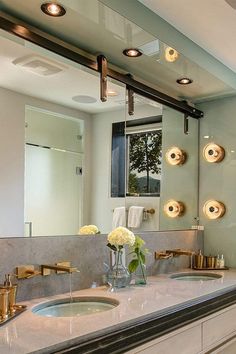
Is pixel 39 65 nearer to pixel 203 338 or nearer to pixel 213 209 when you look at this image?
pixel 203 338

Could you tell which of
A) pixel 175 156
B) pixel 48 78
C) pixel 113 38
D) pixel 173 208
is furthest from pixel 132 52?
pixel 173 208

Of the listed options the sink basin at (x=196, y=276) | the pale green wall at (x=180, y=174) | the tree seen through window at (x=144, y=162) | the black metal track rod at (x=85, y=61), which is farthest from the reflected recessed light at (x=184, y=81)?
the sink basin at (x=196, y=276)

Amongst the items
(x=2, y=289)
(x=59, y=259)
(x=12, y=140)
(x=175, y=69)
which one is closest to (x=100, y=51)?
(x=175, y=69)

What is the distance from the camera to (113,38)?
2.07 m

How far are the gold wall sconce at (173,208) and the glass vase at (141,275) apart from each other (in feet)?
2.47

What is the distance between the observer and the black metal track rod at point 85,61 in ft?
5.95

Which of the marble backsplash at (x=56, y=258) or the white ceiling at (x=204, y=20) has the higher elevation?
the white ceiling at (x=204, y=20)

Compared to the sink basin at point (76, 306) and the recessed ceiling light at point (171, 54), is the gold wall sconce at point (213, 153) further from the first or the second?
the sink basin at point (76, 306)

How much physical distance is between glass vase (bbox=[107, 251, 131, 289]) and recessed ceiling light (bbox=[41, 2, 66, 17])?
1.28 meters

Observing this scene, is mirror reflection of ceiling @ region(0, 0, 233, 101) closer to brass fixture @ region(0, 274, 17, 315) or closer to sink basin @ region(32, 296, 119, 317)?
brass fixture @ region(0, 274, 17, 315)

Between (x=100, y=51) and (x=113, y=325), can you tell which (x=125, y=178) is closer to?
(x=100, y=51)

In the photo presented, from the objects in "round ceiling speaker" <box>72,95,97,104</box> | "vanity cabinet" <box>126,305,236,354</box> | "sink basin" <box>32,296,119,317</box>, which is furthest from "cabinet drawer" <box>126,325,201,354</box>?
"round ceiling speaker" <box>72,95,97,104</box>

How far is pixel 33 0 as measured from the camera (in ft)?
5.56

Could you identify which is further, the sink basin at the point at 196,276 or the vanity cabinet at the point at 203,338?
the sink basin at the point at 196,276
